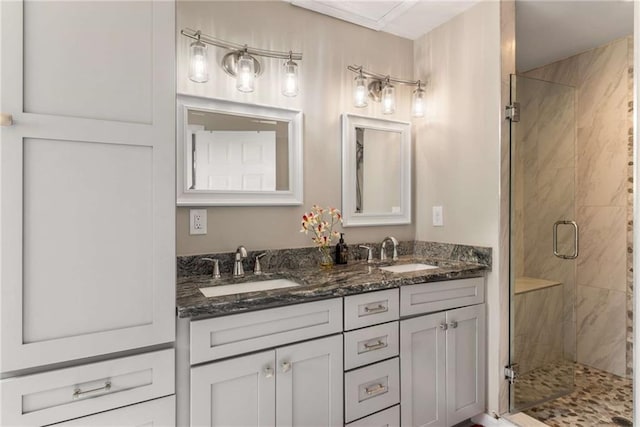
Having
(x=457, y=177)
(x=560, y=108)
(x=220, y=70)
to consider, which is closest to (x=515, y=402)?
(x=457, y=177)

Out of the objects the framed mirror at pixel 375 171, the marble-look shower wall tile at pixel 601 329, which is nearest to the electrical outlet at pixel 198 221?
the framed mirror at pixel 375 171

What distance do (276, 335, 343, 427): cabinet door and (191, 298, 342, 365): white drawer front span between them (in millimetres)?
54

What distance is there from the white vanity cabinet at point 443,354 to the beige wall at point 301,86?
66 cm

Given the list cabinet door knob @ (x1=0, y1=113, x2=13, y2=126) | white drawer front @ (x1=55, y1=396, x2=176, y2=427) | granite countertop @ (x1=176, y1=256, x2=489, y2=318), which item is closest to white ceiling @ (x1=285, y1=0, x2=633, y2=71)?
granite countertop @ (x1=176, y1=256, x2=489, y2=318)

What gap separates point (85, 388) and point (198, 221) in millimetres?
901

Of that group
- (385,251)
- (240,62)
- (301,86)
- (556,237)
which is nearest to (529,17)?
(556,237)

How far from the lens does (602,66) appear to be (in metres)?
2.79

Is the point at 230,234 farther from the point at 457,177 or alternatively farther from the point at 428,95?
the point at 428,95

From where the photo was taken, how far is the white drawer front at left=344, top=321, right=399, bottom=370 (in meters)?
1.59

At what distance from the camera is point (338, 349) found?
1559 mm

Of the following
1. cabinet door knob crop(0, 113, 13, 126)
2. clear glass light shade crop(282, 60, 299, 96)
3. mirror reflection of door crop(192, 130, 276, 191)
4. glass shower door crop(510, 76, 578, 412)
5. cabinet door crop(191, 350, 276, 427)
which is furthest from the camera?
glass shower door crop(510, 76, 578, 412)

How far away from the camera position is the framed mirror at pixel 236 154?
184 cm

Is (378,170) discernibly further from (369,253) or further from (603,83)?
(603,83)

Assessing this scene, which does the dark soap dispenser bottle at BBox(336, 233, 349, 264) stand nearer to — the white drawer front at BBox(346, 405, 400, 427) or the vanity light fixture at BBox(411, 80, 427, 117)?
the white drawer front at BBox(346, 405, 400, 427)
